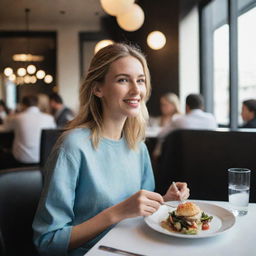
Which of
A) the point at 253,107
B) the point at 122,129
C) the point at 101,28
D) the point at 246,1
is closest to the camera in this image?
the point at 122,129

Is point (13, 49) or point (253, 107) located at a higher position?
point (13, 49)

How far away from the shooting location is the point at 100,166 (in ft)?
4.39

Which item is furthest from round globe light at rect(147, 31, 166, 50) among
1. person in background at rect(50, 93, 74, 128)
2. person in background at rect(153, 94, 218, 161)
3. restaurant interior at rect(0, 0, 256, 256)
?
person in background at rect(153, 94, 218, 161)

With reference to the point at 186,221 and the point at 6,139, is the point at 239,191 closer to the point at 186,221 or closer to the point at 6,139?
the point at 186,221

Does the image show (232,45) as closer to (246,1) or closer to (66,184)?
(246,1)

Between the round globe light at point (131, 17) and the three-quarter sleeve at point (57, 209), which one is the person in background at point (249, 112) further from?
the three-quarter sleeve at point (57, 209)

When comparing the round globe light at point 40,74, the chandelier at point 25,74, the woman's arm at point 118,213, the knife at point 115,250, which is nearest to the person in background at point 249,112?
the woman's arm at point 118,213

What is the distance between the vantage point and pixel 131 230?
3.63 ft

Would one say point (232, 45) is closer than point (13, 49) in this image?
Yes

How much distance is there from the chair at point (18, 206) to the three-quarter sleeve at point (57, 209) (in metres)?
0.20

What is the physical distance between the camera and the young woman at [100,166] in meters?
1.17

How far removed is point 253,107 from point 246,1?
150cm

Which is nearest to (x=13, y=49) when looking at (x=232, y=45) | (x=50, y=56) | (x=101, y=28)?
(x=50, y=56)

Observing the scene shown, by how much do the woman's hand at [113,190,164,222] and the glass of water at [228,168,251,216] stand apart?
33cm
